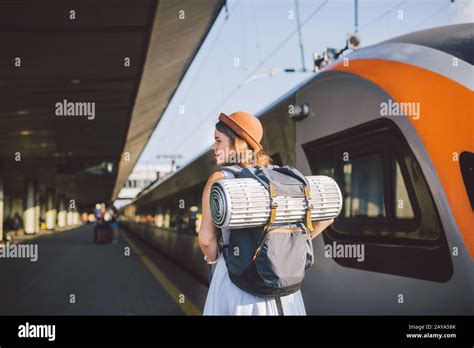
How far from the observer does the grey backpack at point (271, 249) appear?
2.12 m

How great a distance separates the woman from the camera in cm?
225

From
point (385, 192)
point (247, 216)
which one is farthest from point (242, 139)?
point (385, 192)

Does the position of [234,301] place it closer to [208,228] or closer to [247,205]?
[208,228]

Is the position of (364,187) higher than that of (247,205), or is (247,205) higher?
(364,187)

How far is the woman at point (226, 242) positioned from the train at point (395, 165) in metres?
1.28

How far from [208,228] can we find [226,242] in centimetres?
9

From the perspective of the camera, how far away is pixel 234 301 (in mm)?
2256

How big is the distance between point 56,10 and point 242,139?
754cm

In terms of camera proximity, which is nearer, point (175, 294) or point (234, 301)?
point (234, 301)

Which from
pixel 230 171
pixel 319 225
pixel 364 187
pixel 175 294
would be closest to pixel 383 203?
pixel 364 187

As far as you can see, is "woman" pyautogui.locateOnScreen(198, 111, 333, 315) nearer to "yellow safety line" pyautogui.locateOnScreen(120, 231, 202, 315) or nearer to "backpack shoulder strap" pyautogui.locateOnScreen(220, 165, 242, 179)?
"backpack shoulder strap" pyautogui.locateOnScreen(220, 165, 242, 179)

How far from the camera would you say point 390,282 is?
3.77 m

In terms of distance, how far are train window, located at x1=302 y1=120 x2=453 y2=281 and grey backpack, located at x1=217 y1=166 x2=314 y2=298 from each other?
1.48 m
